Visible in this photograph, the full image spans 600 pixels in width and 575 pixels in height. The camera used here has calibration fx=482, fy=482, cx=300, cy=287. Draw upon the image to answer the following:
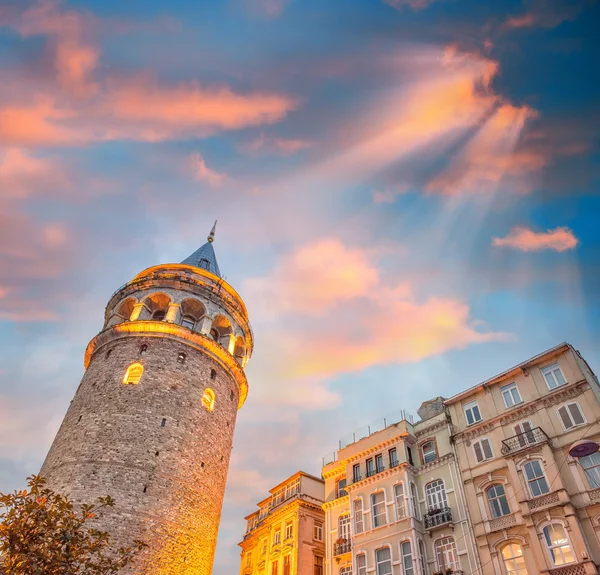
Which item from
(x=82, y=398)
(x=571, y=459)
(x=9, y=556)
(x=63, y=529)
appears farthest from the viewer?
(x=82, y=398)

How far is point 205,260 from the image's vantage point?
46.1 meters

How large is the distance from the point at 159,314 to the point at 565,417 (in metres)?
28.9

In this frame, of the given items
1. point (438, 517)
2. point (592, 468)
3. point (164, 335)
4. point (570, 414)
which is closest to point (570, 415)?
point (570, 414)

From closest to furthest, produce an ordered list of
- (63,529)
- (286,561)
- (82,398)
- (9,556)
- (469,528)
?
(9,556)
(63,529)
(469,528)
(82,398)
(286,561)

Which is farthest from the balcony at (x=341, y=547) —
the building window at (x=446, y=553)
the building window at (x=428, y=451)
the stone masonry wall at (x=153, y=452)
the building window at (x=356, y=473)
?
the stone masonry wall at (x=153, y=452)

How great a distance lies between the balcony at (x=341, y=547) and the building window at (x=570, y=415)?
1512cm

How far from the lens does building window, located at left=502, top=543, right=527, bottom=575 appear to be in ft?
73.5

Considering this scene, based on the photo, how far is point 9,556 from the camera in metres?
15.5

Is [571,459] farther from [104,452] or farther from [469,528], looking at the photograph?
[104,452]

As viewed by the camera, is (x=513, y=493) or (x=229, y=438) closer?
(x=513, y=493)

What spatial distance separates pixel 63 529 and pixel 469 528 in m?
19.4

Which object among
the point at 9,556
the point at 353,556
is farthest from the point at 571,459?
the point at 9,556

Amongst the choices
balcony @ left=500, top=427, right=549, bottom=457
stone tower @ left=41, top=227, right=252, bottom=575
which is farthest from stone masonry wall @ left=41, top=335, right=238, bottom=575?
balcony @ left=500, top=427, right=549, bottom=457

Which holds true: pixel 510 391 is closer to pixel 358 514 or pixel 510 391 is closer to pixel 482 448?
pixel 482 448
